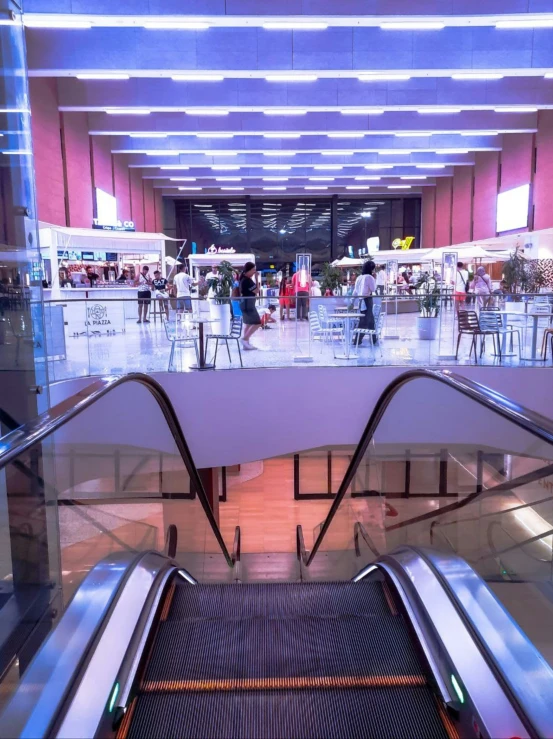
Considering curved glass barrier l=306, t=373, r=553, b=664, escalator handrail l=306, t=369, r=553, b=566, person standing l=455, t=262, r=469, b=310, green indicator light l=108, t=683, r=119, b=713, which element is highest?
person standing l=455, t=262, r=469, b=310

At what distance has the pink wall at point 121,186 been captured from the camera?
24844 millimetres

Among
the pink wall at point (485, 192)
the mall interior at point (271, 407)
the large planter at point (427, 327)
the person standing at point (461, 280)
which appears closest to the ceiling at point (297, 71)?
the mall interior at point (271, 407)

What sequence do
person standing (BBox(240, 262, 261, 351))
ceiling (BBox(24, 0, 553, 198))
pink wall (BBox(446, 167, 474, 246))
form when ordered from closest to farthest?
ceiling (BBox(24, 0, 553, 198)) < person standing (BBox(240, 262, 261, 351)) < pink wall (BBox(446, 167, 474, 246))

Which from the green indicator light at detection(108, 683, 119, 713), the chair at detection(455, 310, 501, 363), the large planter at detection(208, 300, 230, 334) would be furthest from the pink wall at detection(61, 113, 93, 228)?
the green indicator light at detection(108, 683, 119, 713)

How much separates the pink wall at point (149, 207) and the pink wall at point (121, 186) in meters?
3.55

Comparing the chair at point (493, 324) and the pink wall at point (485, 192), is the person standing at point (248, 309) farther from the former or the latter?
the pink wall at point (485, 192)

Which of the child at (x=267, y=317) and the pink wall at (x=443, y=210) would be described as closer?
the child at (x=267, y=317)

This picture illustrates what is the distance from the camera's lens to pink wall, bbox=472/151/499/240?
2589 centimetres

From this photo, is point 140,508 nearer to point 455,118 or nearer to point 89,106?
point 89,106

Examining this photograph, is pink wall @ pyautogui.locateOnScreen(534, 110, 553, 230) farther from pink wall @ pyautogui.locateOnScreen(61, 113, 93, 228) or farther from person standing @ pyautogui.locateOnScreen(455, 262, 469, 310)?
pink wall @ pyautogui.locateOnScreen(61, 113, 93, 228)

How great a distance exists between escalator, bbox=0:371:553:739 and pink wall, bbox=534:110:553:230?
67.2 ft

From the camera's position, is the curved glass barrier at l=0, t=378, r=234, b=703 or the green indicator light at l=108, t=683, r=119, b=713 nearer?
the green indicator light at l=108, t=683, r=119, b=713

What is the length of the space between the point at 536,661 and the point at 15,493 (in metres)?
3.09

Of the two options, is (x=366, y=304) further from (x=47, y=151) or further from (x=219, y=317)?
(x=47, y=151)
